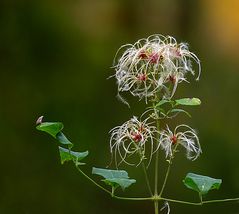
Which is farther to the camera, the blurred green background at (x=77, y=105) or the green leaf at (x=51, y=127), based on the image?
the blurred green background at (x=77, y=105)

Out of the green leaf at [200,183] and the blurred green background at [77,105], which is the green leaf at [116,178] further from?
the blurred green background at [77,105]

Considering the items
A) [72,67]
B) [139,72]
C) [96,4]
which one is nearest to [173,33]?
[96,4]

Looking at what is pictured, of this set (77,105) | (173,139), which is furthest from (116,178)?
(77,105)

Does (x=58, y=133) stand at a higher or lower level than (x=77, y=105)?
higher

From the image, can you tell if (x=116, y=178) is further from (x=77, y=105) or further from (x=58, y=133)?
(x=77, y=105)

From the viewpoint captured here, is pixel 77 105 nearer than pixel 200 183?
No

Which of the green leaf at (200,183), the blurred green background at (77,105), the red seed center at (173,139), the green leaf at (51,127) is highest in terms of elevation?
the green leaf at (51,127)

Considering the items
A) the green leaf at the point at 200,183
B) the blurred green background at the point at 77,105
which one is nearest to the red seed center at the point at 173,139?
the green leaf at the point at 200,183

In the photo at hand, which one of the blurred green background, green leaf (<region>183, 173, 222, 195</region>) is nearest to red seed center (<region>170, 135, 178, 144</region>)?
green leaf (<region>183, 173, 222, 195</region>)

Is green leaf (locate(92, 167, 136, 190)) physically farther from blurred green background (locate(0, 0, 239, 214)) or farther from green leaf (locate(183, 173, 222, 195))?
blurred green background (locate(0, 0, 239, 214))
